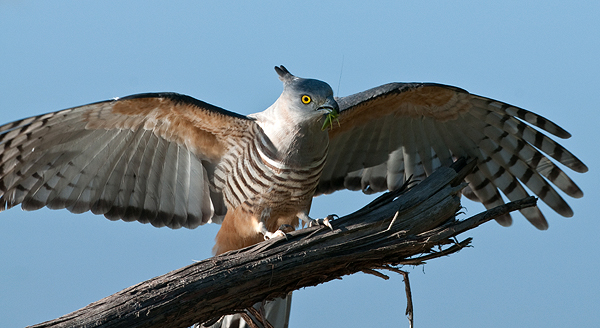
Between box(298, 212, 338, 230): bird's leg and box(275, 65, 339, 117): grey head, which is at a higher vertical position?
box(275, 65, 339, 117): grey head

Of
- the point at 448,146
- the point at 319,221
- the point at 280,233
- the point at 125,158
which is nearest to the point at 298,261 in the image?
the point at 280,233

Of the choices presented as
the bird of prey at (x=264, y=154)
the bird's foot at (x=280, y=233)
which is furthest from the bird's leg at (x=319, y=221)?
the bird's foot at (x=280, y=233)

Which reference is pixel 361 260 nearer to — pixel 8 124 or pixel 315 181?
pixel 315 181

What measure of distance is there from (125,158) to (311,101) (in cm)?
154

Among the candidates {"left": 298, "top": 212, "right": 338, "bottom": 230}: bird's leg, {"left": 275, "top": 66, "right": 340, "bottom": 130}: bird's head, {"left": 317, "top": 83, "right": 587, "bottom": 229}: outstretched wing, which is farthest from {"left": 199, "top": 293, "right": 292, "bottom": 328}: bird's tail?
{"left": 275, "top": 66, "right": 340, "bottom": 130}: bird's head

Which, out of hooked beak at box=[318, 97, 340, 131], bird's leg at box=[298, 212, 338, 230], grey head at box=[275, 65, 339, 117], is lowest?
bird's leg at box=[298, 212, 338, 230]

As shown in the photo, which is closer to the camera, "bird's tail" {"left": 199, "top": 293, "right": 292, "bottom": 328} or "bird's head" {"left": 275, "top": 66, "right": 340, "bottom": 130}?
"bird's head" {"left": 275, "top": 66, "right": 340, "bottom": 130}

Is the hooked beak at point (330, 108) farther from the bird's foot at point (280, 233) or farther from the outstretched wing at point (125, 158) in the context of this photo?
the bird's foot at point (280, 233)

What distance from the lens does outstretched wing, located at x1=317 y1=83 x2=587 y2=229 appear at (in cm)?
475

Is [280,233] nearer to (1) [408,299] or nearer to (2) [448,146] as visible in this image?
(1) [408,299]

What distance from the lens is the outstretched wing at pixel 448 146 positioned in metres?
4.75

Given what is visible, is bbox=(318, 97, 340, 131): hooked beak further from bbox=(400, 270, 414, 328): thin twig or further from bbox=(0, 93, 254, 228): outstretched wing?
bbox=(400, 270, 414, 328): thin twig

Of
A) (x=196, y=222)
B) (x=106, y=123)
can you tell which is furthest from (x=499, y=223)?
(x=106, y=123)

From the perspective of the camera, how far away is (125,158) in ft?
14.5
